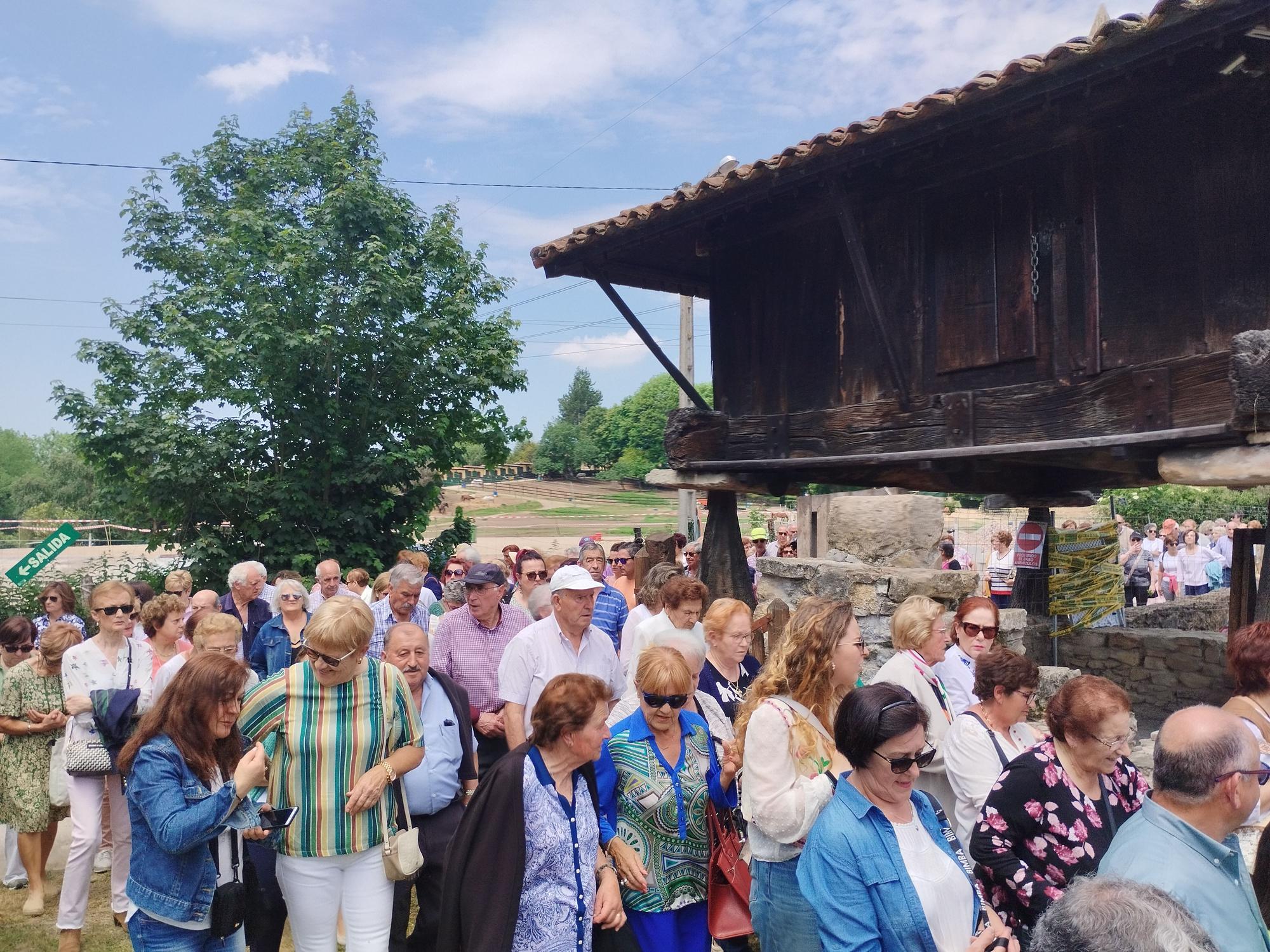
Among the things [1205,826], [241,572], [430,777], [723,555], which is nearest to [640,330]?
[723,555]

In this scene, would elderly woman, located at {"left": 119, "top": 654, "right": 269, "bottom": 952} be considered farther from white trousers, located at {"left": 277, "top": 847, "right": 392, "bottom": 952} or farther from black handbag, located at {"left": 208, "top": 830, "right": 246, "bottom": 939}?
white trousers, located at {"left": 277, "top": 847, "right": 392, "bottom": 952}

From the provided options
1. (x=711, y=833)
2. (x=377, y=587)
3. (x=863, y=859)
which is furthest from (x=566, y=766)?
(x=377, y=587)

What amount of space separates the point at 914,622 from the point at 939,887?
71.3 inches

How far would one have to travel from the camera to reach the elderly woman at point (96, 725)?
440cm

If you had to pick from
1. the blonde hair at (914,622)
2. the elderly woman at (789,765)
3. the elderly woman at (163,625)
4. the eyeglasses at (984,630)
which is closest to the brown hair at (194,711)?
the elderly woman at (789,765)

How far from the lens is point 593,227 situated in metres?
7.66

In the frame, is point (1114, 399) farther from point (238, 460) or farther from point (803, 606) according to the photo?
point (238, 460)

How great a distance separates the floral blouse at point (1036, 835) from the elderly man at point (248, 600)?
4.93m

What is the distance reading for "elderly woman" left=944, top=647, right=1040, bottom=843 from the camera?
3375mm

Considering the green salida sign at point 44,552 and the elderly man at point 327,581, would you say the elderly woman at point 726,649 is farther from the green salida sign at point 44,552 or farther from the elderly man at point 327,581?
the green salida sign at point 44,552

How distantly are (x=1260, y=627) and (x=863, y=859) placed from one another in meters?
2.09

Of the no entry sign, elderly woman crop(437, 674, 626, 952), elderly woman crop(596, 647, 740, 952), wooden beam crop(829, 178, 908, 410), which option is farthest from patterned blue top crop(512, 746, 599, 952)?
the no entry sign

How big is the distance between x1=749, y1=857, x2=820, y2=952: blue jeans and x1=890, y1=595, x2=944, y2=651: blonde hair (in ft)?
4.69

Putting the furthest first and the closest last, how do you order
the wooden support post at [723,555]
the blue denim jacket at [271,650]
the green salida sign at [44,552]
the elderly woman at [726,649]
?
the wooden support post at [723,555], the green salida sign at [44,552], the blue denim jacket at [271,650], the elderly woman at [726,649]
